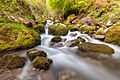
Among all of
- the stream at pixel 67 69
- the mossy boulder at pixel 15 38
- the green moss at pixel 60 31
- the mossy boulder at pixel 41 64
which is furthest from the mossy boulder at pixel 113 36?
the mossy boulder at pixel 41 64

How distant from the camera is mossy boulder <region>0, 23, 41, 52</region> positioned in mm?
9586

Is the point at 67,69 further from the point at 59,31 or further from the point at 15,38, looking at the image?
the point at 59,31

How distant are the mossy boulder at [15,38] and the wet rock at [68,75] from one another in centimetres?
381

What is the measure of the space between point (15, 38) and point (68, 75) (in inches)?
184

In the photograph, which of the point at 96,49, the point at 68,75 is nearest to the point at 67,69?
the point at 68,75

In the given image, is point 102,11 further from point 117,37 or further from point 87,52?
point 87,52

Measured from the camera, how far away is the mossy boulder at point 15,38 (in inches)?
377

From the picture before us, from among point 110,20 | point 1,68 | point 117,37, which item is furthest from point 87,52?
point 110,20

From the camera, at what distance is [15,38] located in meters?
10.1

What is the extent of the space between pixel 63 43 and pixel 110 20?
6.90 meters

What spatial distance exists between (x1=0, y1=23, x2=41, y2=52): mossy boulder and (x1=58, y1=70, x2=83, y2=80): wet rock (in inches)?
150

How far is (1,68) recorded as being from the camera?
23.6 ft

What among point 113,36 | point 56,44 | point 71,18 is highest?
point 113,36

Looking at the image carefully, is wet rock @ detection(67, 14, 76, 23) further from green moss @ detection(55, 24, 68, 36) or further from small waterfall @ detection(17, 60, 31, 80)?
small waterfall @ detection(17, 60, 31, 80)
